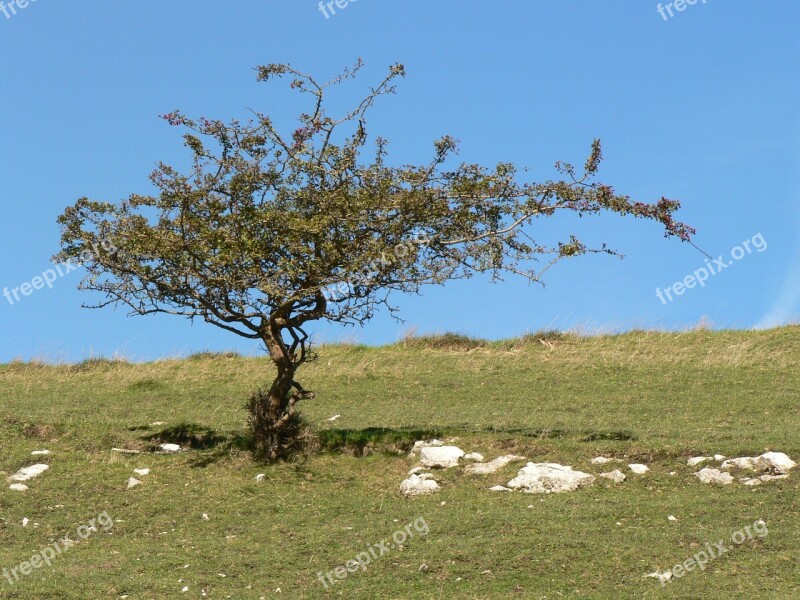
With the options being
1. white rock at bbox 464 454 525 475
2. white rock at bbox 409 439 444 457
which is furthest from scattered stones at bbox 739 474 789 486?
white rock at bbox 409 439 444 457

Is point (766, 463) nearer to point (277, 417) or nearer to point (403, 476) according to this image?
point (403, 476)

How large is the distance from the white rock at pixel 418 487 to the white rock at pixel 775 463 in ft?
19.7

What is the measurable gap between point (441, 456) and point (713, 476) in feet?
17.0

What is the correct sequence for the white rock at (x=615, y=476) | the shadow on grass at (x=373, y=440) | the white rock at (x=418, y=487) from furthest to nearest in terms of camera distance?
the shadow on grass at (x=373, y=440), the white rock at (x=418, y=487), the white rock at (x=615, y=476)

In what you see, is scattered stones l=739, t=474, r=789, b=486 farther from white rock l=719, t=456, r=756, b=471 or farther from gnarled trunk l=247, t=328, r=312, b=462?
gnarled trunk l=247, t=328, r=312, b=462

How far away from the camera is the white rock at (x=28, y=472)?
64.0 feet

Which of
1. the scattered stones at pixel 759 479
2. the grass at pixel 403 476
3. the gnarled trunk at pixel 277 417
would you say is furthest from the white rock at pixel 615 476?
the gnarled trunk at pixel 277 417

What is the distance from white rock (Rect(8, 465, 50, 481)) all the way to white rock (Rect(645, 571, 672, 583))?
1273cm

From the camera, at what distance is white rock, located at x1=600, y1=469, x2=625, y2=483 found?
17656 mm

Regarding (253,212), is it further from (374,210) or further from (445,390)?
(445,390)

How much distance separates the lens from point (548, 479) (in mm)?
17516

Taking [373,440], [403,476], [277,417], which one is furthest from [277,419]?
[403,476]

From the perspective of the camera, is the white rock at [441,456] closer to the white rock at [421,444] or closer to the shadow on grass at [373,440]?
the white rock at [421,444]

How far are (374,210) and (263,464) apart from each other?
587 cm
